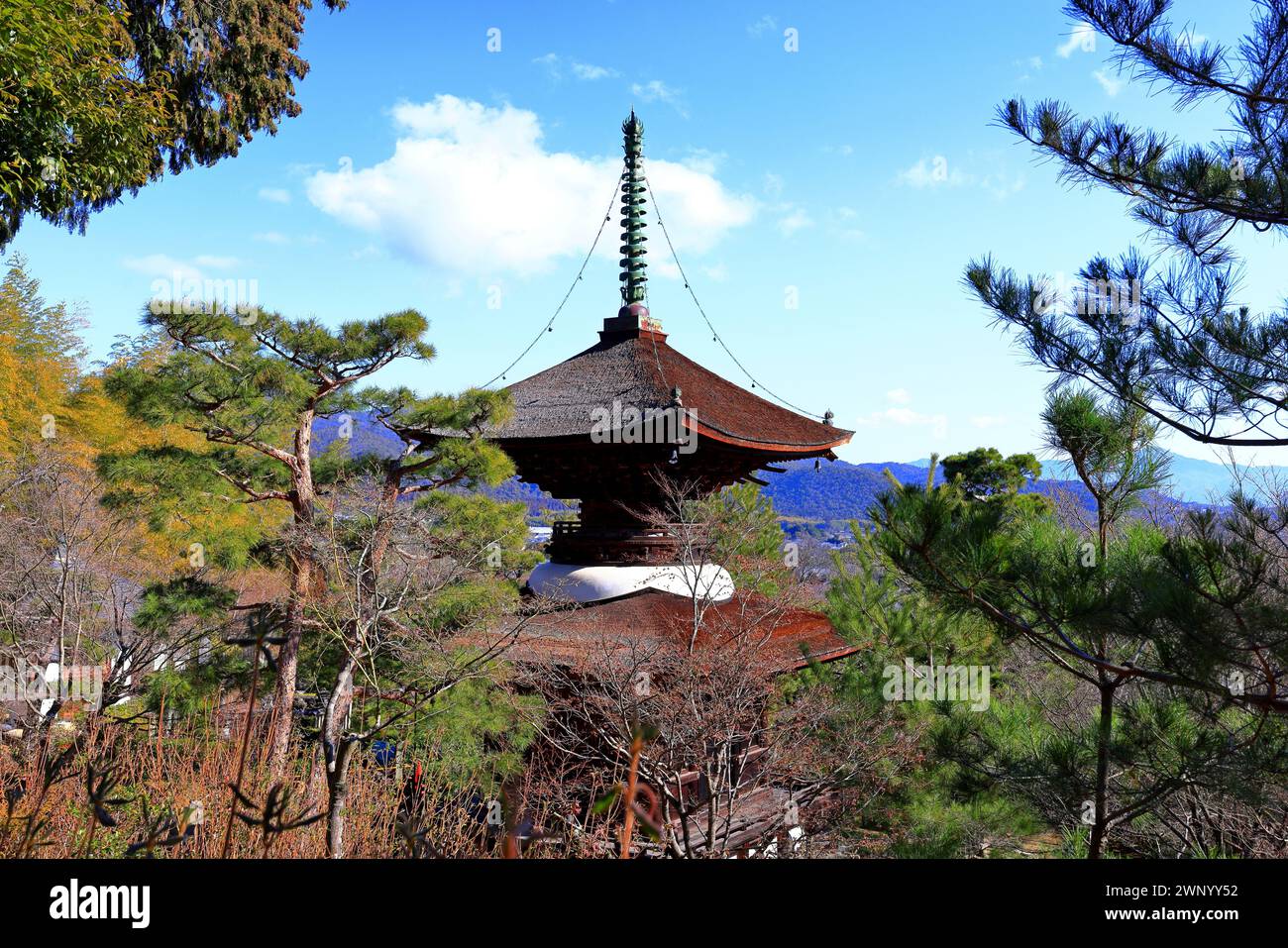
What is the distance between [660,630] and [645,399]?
211 cm

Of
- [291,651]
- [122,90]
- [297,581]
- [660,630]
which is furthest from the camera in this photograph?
[297,581]

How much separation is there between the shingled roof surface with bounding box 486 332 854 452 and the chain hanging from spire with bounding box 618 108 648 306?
0.56 metres

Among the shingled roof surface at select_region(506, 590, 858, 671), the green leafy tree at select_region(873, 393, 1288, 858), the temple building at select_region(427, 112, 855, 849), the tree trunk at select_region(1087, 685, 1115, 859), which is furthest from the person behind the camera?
the temple building at select_region(427, 112, 855, 849)

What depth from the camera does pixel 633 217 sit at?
30.1 ft

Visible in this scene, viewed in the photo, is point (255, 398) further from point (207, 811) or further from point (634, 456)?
point (207, 811)

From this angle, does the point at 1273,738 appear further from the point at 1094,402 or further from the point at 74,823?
the point at 74,823

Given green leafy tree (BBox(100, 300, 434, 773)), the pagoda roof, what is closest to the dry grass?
green leafy tree (BBox(100, 300, 434, 773))

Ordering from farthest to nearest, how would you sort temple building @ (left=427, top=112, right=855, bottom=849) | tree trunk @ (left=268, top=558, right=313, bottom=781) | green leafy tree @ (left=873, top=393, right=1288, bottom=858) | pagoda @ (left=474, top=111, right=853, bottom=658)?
1. pagoda @ (left=474, top=111, right=853, bottom=658)
2. tree trunk @ (left=268, top=558, right=313, bottom=781)
3. temple building @ (left=427, top=112, right=855, bottom=849)
4. green leafy tree @ (left=873, top=393, right=1288, bottom=858)

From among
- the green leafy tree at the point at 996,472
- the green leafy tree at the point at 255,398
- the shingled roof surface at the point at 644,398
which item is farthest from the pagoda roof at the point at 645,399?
the green leafy tree at the point at 996,472

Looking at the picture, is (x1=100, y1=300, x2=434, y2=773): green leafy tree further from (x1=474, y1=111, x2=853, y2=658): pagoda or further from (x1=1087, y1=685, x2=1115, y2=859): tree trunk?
(x1=1087, y1=685, x2=1115, y2=859): tree trunk

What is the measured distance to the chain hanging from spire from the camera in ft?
29.8

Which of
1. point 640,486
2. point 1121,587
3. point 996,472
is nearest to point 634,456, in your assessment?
point 640,486
